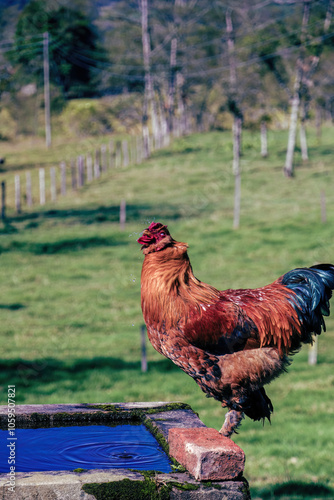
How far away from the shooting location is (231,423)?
5445 mm

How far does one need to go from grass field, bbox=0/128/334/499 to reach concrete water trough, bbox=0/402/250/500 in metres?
3.23

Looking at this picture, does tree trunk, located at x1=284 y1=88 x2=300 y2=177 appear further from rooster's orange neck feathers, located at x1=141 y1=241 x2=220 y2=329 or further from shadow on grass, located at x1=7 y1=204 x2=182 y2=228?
rooster's orange neck feathers, located at x1=141 y1=241 x2=220 y2=329

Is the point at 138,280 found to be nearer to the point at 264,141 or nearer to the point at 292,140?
the point at 292,140

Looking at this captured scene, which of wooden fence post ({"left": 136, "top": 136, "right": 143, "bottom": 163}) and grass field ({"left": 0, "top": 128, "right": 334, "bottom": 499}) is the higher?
wooden fence post ({"left": 136, "top": 136, "right": 143, "bottom": 163})

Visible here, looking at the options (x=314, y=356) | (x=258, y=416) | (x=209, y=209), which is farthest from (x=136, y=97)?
(x=258, y=416)

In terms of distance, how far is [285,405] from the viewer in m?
12.3

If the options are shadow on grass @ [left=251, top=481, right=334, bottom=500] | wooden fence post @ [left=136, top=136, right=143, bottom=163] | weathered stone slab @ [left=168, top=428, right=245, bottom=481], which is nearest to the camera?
weathered stone slab @ [left=168, top=428, right=245, bottom=481]

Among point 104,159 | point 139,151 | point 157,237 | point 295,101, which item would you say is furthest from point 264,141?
point 157,237

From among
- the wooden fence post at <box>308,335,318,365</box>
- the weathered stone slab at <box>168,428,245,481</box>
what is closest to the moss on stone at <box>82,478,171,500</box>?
the weathered stone slab at <box>168,428,245,481</box>

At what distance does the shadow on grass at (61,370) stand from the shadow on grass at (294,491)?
4.96 m

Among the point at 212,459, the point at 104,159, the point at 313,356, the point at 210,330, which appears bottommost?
the point at 313,356

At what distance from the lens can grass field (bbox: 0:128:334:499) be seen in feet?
36.2

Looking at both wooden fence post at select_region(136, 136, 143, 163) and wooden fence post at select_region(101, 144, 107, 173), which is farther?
wooden fence post at select_region(136, 136, 143, 163)

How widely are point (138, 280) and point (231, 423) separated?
1424cm
